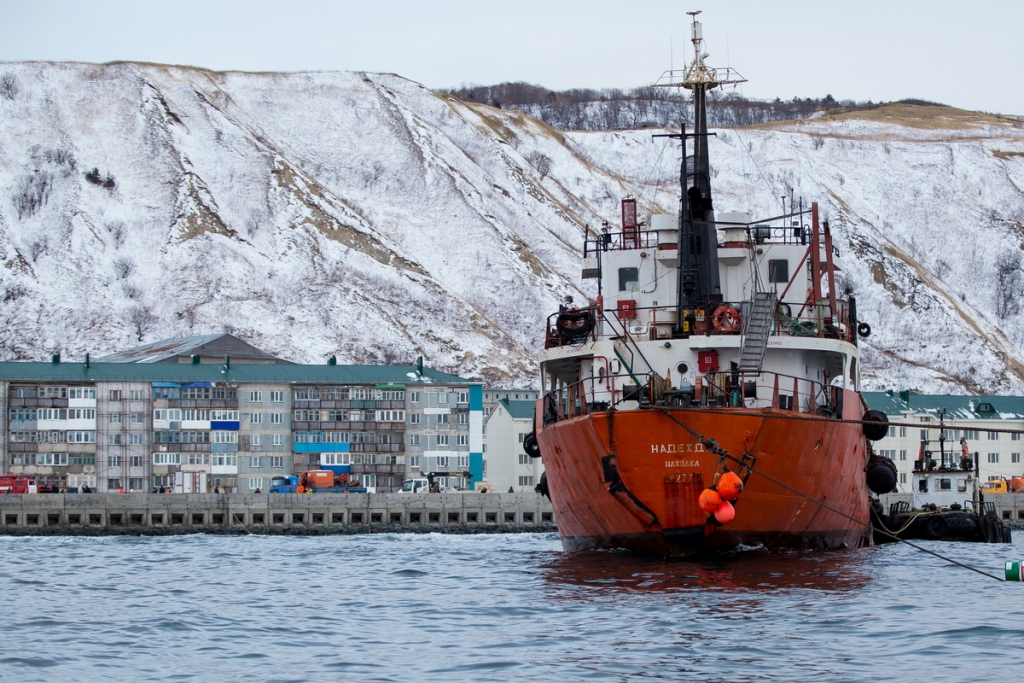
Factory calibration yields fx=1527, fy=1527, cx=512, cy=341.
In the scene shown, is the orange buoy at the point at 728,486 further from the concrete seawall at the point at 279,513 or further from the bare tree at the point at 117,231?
the bare tree at the point at 117,231

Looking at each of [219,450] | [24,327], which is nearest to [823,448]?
[219,450]

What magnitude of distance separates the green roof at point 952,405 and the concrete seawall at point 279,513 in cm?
4094

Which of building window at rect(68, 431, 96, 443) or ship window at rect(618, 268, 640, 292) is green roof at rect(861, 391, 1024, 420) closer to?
building window at rect(68, 431, 96, 443)

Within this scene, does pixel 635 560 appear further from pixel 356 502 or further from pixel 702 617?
pixel 356 502

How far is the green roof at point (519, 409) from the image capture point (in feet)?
395

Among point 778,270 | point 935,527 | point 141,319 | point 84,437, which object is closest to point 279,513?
point 84,437

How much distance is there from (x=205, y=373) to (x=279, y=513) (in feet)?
94.7

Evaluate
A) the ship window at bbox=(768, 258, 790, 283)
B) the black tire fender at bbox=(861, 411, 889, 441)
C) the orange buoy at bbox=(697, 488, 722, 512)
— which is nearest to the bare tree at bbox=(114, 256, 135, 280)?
the ship window at bbox=(768, 258, 790, 283)

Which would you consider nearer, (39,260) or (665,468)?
(665,468)

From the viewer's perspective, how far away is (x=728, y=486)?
3428 centimetres

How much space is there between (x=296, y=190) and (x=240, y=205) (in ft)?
27.1

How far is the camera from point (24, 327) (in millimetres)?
161000

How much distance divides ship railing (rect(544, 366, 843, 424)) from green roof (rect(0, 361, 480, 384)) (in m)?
72.3

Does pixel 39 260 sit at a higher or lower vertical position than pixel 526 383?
higher
